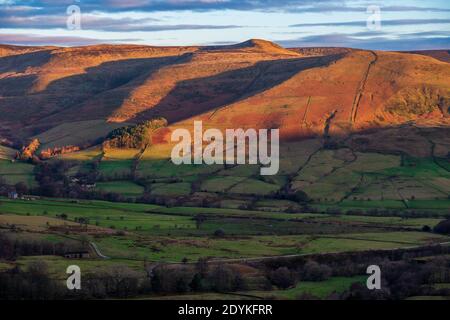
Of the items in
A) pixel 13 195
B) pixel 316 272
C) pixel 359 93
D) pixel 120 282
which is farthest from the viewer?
pixel 359 93

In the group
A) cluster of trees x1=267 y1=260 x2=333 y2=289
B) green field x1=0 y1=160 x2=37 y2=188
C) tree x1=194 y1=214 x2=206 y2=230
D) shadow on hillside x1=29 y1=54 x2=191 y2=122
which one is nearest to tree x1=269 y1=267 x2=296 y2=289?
cluster of trees x1=267 y1=260 x2=333 y2=289

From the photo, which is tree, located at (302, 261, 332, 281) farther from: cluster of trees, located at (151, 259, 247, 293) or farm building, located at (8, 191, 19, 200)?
farm building, located at (8, 191, 19, 200)

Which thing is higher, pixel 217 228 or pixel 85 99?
pixel 85 99

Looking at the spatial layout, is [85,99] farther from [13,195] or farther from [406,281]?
[406,281]

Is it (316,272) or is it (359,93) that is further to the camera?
(359,93)

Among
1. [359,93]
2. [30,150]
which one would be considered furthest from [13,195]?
[359,93]

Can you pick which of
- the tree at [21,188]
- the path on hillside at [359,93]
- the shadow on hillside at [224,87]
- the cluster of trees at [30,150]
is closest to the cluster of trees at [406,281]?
the tree at [21,188]

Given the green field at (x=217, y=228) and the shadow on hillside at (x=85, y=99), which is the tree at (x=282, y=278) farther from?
the shadow on hillside at (x=85, y=99)
